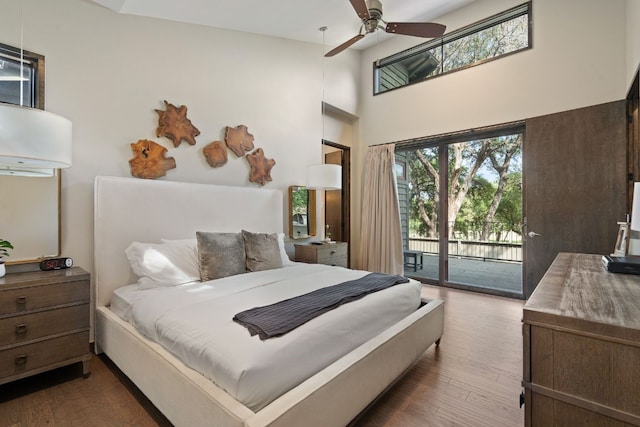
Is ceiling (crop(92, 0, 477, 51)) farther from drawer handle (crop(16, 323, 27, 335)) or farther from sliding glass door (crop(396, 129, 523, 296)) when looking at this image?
drawer handle (crop(16, 323, 27, 335))

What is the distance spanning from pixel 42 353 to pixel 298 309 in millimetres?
1792

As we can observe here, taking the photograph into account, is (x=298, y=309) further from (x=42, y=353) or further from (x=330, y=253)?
(x=330, y=253)

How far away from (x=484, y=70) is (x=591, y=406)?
444 cm

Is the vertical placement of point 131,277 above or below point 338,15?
below

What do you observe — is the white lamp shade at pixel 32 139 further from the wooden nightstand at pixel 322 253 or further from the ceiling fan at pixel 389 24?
the wooden nightstand at pixel 322 253

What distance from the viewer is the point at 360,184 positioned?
557 centimetres

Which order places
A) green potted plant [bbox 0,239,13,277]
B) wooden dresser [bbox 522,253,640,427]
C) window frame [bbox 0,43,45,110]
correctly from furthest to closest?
1. window frame [bbox 0,43,45,110]
2. green potted plant [bbox 0,239,13,277]
3. wooden dresser [bbox 522,253,640,427]

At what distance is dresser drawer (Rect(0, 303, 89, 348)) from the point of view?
1.87 m

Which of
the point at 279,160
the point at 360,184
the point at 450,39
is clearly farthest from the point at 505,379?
the point at 450,39

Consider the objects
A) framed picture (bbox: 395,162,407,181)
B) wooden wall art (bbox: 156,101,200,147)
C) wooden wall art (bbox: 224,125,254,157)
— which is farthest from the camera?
framed picture (bbox: 395,162,407,181)

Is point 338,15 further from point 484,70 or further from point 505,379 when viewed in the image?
point 505,379

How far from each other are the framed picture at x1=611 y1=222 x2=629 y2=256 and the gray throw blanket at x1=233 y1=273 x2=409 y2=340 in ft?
7.19

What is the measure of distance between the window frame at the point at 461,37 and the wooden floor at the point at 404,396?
3.74m

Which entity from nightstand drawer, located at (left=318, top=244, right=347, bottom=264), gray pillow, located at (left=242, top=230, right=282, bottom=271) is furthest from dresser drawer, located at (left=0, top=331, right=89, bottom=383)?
nightstand drawer, located at (left=318, top=244, right=347, bottom=264)
